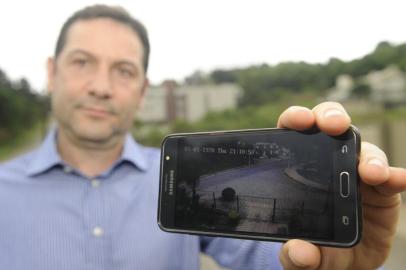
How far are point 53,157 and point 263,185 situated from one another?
0.93 m

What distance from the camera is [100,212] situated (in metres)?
1.30

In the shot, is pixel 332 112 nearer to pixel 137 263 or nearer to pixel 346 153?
pixel 346 153

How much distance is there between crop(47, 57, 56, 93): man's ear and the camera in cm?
160

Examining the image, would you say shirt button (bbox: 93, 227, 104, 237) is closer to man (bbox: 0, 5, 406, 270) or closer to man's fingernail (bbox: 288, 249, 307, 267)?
man (bbox: 0, 5, 406, 270)

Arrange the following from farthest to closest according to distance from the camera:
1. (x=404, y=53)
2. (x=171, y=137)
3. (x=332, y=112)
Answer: (x=404, y=53) → (x=171, y=137) → (x=332, y=112)

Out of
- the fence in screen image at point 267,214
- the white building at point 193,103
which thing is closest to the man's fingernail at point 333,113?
the fence in screen image at point 267,214

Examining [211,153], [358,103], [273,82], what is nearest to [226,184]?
[211,153]

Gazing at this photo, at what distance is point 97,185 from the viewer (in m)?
1.38

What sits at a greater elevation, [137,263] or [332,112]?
[332,112]

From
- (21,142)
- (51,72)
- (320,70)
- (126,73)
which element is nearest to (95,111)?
(126,73)

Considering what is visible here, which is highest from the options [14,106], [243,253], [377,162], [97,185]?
[377,162]

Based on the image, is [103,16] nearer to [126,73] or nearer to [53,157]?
[126,73]

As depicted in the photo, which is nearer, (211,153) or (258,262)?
(211,153)

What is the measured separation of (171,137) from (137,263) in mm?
531
